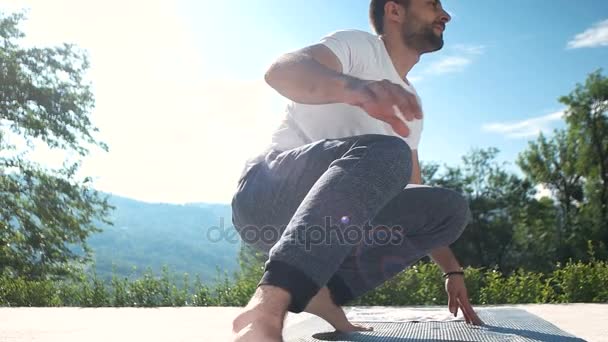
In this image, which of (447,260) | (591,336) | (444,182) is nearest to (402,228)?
(447,260)

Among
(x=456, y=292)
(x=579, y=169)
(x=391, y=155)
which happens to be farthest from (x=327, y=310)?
(x=579, y=169)

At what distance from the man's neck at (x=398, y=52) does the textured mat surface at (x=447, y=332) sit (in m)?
0.89

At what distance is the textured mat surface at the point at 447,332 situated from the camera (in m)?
1.97

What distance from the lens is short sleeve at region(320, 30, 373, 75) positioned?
157cm

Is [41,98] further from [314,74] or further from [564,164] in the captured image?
[564,164]

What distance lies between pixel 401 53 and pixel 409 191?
463 millimetres

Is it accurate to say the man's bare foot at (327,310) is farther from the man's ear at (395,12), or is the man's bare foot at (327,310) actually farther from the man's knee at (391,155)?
the man's ear at (395,12)

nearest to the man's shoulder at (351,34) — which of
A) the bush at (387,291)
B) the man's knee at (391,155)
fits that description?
the man's knee at (391,155)

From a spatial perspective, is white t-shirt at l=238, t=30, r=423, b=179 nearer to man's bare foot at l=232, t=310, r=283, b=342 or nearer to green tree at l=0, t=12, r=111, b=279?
man's bare foot at l=232, t=310, r=283, b=342

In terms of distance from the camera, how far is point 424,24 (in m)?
1.99

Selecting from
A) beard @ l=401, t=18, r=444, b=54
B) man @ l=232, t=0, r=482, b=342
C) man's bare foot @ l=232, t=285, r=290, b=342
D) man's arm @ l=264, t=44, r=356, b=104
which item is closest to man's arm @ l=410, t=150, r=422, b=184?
man @ l=232, t=0, r=482, b=342

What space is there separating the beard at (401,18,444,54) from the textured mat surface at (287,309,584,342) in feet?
3.10

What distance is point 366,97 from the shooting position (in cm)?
124

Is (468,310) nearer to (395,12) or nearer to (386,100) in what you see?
(395,12)
